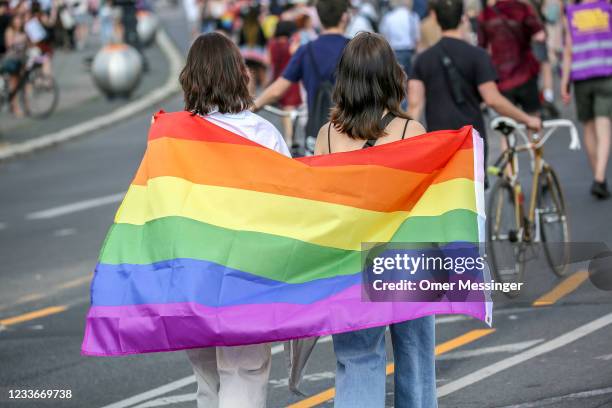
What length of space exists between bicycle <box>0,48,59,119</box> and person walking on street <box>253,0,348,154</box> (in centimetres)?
1523

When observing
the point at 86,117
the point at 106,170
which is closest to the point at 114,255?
the point at 106,170

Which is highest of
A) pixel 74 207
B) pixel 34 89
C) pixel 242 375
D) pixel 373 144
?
pixel 373 144

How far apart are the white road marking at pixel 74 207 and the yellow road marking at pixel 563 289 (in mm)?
6612

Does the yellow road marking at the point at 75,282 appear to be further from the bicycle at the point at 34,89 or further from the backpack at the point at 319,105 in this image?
the bicycle at the point at 34,89

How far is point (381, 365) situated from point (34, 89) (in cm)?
2021

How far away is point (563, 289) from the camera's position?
9.24 m

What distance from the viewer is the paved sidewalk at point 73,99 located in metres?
23.2

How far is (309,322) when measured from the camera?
5.34m

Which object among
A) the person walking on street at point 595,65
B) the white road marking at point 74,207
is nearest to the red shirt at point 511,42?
the person walking on street at point 595,65

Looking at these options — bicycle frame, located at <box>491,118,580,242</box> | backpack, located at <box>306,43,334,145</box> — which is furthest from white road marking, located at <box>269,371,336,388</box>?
backpack, located at <box>306,43,334,145</box>

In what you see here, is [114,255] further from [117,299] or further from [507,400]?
[507,400]

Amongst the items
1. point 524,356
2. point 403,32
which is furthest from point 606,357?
point 403,32

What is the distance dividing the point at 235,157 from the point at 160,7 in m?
69.1

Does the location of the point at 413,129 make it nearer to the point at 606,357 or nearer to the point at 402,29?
the point at 606,357
